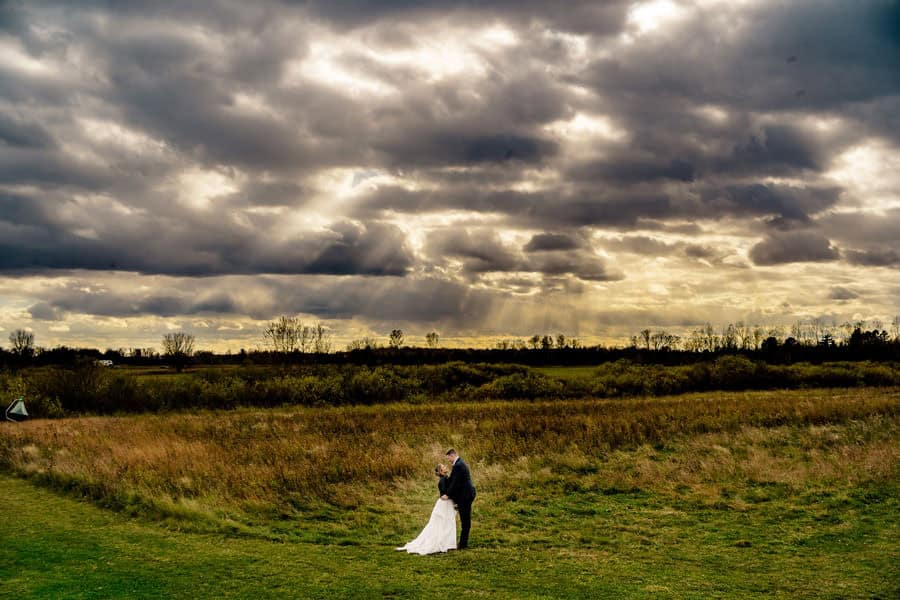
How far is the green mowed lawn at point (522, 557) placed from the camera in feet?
42.5

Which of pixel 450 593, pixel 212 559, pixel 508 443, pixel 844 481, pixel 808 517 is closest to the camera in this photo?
pixel 450 593

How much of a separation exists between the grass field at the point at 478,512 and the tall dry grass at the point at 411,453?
154 millimetres

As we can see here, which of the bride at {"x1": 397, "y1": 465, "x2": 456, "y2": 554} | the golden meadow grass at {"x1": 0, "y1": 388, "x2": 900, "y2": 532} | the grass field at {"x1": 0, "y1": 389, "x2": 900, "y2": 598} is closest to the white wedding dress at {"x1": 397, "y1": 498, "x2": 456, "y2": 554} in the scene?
the bride at {"x1": 397, "y1": 465, "x2": 456, "y2": 554}

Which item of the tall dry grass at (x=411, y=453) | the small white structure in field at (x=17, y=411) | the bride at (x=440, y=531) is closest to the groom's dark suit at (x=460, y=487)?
the bride at (x=440, y=531)

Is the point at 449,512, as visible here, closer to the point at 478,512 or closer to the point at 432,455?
the point at 478,512

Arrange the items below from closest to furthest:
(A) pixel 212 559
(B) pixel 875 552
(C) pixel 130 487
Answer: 1. (A) pixel 212 559
2. (B) pixel 875 552
3. (C) pixel 130 487

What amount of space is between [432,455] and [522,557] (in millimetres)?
13277

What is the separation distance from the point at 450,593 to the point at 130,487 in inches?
536

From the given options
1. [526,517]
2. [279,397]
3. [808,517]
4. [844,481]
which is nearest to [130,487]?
[526,517]

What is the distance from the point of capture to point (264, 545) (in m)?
16.5

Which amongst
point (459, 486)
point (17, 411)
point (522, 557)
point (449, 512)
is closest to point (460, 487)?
point (459, 486)

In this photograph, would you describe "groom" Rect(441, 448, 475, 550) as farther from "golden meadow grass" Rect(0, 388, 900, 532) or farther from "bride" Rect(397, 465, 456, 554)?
"golden meadow grass" Rect(0, 388, 900, 532)

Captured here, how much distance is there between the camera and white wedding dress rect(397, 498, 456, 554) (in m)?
15.4

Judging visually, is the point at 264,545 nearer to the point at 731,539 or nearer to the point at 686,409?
the point at 731,539
